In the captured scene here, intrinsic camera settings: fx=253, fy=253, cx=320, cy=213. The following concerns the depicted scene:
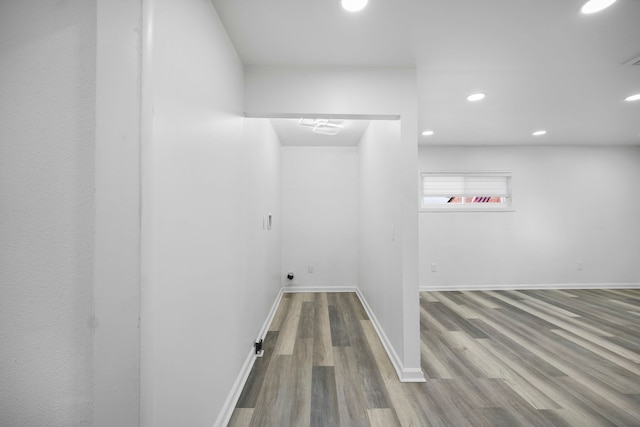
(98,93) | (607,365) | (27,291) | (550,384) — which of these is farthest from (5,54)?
(607,365)

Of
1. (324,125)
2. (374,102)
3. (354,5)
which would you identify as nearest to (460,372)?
(374,102)

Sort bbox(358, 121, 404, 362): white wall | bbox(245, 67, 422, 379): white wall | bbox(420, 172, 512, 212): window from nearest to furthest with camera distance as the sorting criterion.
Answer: bbox(245, 67, 422, 379): white wall → bbox(358, 121, 404, 362): white wall → bbox(420, 172, 512, 212): window

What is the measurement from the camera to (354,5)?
133cm

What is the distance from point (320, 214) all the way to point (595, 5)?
348 centimetres

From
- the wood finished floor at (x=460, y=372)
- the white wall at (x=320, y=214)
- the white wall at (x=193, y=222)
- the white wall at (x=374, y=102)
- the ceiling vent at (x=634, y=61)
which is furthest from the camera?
the white wall at (x=320, y=214)

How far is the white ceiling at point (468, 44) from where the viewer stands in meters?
1.38

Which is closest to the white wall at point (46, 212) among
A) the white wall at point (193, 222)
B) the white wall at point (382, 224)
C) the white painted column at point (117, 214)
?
the white painted column at point (117, 214)

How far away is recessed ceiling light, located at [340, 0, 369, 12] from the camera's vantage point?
1.31 meters

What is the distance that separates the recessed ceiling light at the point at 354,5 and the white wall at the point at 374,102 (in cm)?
60

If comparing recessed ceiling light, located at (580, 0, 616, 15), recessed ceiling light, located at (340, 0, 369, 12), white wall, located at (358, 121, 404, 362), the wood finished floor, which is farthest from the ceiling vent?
the wood finished floor

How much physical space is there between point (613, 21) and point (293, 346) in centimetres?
326

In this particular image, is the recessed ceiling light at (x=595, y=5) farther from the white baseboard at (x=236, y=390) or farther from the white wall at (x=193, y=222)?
the white baseboard at (x=236, y=390)

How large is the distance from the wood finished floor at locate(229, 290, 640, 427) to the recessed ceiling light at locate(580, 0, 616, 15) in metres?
2.40

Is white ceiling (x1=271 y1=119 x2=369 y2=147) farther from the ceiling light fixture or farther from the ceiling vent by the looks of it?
A: the ceiling vent
